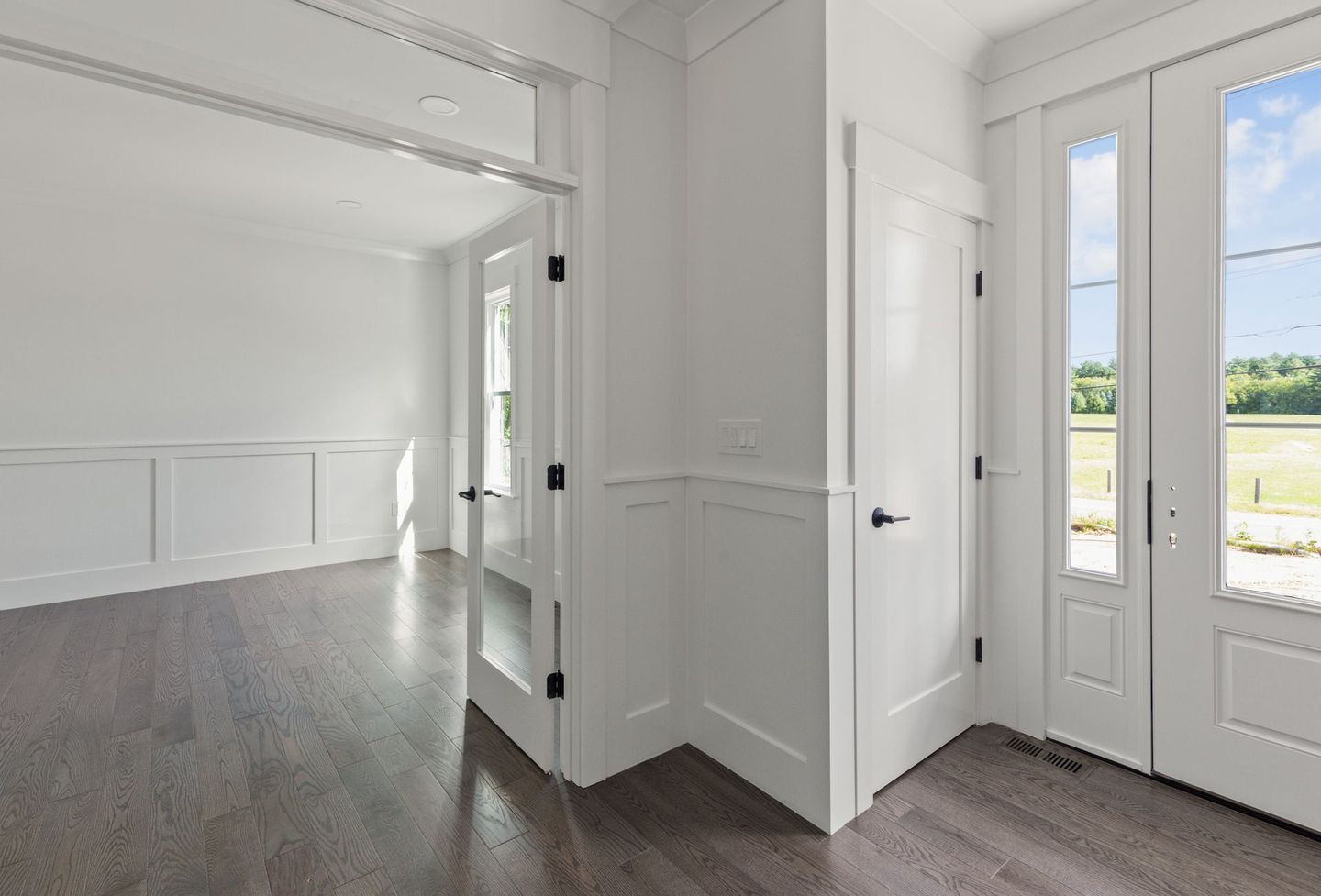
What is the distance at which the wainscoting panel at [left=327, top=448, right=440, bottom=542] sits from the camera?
215 inches

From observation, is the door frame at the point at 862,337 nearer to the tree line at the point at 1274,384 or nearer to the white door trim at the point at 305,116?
the white door trim at the point at 305,116

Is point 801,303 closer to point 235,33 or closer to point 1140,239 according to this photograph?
point 1140,239

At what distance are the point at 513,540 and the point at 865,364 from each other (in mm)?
1506

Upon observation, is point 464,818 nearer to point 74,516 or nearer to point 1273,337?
point 1273,337

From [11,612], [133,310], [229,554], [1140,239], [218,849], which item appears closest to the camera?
[218,849]

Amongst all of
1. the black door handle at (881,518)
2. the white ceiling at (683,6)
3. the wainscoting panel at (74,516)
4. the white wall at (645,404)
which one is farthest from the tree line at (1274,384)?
the wainscoting panel at (74,516)

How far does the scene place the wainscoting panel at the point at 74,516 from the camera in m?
4.15

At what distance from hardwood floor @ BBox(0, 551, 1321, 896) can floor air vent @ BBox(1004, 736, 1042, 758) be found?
0.02 meters

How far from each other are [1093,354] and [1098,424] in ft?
0.88

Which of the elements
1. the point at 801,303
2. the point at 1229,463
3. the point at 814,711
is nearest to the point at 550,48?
the point at 801,303

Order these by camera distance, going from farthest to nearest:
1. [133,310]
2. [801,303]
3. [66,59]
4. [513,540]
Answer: [133,310]
[513,540]
[801,303]
[66,59]

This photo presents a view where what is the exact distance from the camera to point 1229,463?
2.10m

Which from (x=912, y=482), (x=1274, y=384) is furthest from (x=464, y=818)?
(x=1274, y=384)

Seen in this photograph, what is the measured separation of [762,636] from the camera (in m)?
2.20
